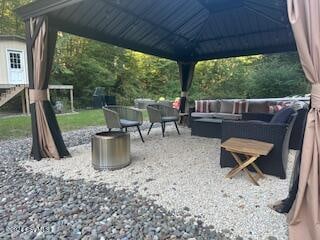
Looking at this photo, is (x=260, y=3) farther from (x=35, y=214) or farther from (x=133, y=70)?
(x=133, y=70)

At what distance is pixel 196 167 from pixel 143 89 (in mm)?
12131

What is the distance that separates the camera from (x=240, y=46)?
689 centimetres

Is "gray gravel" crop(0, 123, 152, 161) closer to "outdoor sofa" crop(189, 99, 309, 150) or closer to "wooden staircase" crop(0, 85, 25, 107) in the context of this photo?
"outdoor sofa" crop(189, 99, 309, 150)

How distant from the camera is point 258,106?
5.86 meters

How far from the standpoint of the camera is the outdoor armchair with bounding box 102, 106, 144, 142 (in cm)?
484

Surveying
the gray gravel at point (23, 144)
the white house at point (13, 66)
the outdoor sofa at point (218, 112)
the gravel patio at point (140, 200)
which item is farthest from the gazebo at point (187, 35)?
the white house at point (13, 66)

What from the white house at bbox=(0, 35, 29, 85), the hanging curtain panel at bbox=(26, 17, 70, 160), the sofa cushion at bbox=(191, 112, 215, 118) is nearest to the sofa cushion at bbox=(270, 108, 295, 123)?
the sofa cushion at bbox=(191, 112, 215, 118)

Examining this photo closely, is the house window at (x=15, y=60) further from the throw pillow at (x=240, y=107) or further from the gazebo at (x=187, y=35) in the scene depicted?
the throw pillow at (x=240, y=107)

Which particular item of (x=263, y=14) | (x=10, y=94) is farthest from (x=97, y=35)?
(x=10, y=94)

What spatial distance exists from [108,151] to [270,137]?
217 centimetres

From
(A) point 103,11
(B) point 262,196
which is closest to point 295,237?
(B) point 262,196

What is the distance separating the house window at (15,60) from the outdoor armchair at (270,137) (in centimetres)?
1140

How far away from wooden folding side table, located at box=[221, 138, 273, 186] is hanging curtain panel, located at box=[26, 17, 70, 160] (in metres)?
2.74

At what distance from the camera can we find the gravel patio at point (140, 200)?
2043mm
